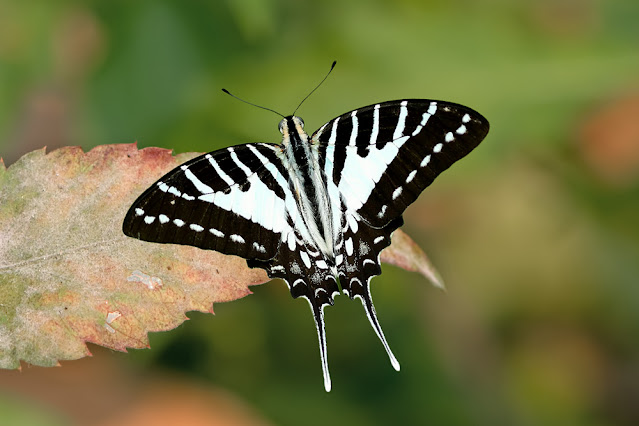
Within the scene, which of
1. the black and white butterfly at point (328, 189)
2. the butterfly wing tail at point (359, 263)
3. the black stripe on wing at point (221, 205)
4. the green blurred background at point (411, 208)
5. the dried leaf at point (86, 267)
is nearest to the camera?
the dried leaf at point (86, 267)

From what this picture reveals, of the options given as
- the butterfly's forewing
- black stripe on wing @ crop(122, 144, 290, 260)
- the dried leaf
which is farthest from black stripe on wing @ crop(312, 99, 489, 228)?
the dried leaf

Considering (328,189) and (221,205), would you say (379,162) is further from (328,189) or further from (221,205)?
(221,205)

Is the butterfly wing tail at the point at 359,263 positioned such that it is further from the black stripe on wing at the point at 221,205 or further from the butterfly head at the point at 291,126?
the butterfly head at the point at 291,126

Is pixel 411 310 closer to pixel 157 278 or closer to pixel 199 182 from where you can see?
pixel 199 182

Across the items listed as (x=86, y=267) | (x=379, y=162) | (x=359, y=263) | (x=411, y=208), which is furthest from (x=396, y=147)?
(x=411, y=208)

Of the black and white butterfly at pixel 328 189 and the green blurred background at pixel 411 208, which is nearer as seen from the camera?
the black and white butterfly at pixel 328 189

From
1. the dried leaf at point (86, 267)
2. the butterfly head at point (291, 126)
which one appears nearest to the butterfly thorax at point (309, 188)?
the butterfly head at point (291, 126)

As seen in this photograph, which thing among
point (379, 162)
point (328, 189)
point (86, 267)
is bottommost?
point (86, 267)

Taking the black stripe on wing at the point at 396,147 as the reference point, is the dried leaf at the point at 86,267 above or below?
below

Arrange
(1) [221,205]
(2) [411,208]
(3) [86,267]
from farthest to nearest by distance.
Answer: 1. (2) [411,208]
2. (1) [221,205]
3. (3) [86,267]
